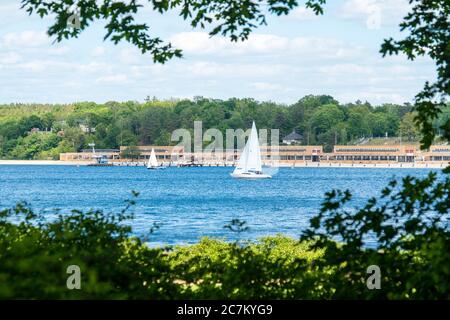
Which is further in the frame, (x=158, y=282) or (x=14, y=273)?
(x=158, y=282)

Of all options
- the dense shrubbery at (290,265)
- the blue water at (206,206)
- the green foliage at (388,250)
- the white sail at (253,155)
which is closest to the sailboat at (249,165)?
the white sail at (253,155)

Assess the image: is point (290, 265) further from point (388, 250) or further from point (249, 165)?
point (249, 165)

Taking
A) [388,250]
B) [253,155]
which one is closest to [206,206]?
[253,155]

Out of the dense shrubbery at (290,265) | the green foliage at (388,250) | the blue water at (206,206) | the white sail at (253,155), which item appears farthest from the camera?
the white sail at (253,155)

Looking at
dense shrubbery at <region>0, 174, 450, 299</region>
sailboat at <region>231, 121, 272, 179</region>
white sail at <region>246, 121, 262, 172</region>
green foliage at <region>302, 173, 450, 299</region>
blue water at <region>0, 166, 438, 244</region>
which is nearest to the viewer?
dense shrubbery at <region>0, 174, 450, 299</region>

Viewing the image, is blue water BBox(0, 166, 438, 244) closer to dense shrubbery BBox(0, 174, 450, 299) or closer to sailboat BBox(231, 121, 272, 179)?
sailboat BBox(231, 121, 272, 179)

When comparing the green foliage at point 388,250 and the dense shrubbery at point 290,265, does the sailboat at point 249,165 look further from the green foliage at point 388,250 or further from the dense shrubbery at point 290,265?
the green foliage at point 388,250

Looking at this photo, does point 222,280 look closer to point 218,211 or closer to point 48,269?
point 48,269

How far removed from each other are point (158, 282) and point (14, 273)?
1.67 metres

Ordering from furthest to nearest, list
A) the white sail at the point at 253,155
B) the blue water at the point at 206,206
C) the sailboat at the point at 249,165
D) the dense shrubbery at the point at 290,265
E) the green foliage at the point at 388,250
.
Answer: the sailboat at the point at 249,165, the white sail at the point at 253,155, the blue water at the point at 206,206, the green foliage at the point at 388,250, the dense shrubbery at the point at 290,265

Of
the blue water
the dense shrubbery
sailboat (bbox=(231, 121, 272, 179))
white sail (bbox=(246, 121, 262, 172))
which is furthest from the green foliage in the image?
sailboat (bbox=(231, 121, 272, 179))
